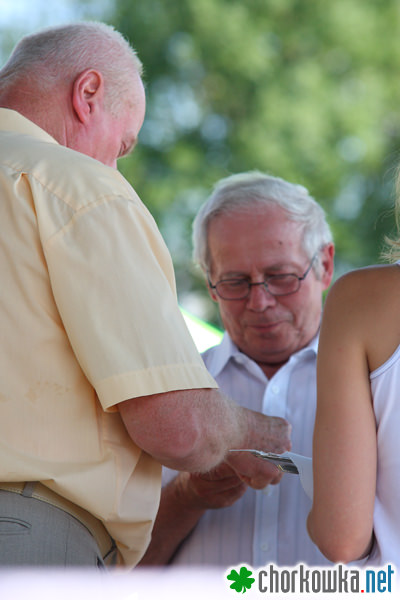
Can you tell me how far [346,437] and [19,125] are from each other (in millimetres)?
1091

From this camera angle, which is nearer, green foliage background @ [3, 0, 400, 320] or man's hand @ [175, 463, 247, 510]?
man's hand @ [175, 463, 247, 510]

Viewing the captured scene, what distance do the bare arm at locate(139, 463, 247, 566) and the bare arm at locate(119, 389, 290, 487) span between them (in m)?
0.47

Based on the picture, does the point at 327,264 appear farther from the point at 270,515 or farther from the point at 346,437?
the point at 346,437

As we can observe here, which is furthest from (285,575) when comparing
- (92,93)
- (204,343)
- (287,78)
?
(287,78)

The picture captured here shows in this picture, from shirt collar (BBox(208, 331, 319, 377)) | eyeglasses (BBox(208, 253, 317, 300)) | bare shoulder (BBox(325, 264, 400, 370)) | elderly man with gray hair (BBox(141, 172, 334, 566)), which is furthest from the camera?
eyeglasses (BBox(208, 253, 317, 300))

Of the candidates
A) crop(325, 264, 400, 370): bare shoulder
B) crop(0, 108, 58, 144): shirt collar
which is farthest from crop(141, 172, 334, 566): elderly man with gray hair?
crop(0, 108, 58, 144): shirt collar

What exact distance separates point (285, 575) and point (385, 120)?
407 inches

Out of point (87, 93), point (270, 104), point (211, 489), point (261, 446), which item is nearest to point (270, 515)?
point (211, 489)

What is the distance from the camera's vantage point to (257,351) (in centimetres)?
297

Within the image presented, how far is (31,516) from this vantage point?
5.65ft

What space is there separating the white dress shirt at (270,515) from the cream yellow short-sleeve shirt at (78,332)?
0.82 meters

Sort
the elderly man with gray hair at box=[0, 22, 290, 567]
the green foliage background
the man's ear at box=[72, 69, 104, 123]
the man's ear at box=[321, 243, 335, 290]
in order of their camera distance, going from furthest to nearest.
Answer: the green foliage background, the man's ear at box=[321, 243, 335, 290], the man's ear at box=[72, 69, 104, 123], the elderly man with gray hair at box=[0, 22, 290, 567]

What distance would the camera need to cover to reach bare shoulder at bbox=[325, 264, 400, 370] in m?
1.59

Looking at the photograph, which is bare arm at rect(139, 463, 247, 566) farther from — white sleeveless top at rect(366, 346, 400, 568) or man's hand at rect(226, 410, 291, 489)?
white sleeveless top at rect(366, 346, 400, 568)
